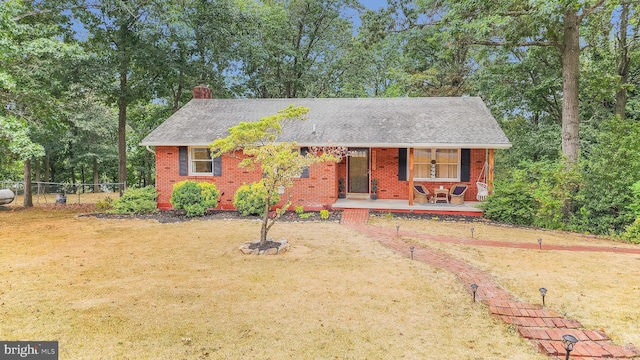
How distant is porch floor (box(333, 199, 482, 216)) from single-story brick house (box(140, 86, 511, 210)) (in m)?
0.48

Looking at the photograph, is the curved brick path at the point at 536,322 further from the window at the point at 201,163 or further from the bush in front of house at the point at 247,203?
the window at the point at 201,163

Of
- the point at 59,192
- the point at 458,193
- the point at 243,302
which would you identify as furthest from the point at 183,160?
the point at 59,192

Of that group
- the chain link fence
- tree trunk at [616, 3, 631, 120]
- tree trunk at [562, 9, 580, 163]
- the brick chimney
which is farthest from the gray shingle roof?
tree trunk at [616, 3, 631, 120]

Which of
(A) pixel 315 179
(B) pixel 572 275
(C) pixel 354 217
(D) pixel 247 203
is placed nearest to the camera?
(B) pixel 572 275

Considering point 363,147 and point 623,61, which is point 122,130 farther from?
point 623,61

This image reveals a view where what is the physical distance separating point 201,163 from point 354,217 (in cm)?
675

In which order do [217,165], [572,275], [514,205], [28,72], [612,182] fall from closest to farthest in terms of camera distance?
[572,275], [612,182], [514,205], [28,72], [217,165]

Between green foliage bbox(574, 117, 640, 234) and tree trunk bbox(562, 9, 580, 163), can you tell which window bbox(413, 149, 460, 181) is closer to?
tree trunk bbox(562, 9, 580, 163)

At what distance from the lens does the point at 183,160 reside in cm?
1397

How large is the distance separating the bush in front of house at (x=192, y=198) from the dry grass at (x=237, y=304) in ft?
11.4

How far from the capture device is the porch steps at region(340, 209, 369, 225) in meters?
11.4

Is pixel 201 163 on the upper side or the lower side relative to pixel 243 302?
upper

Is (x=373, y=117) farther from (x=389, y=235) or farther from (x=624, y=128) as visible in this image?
(x=624, y=128)

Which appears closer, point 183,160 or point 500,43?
point 500,43
